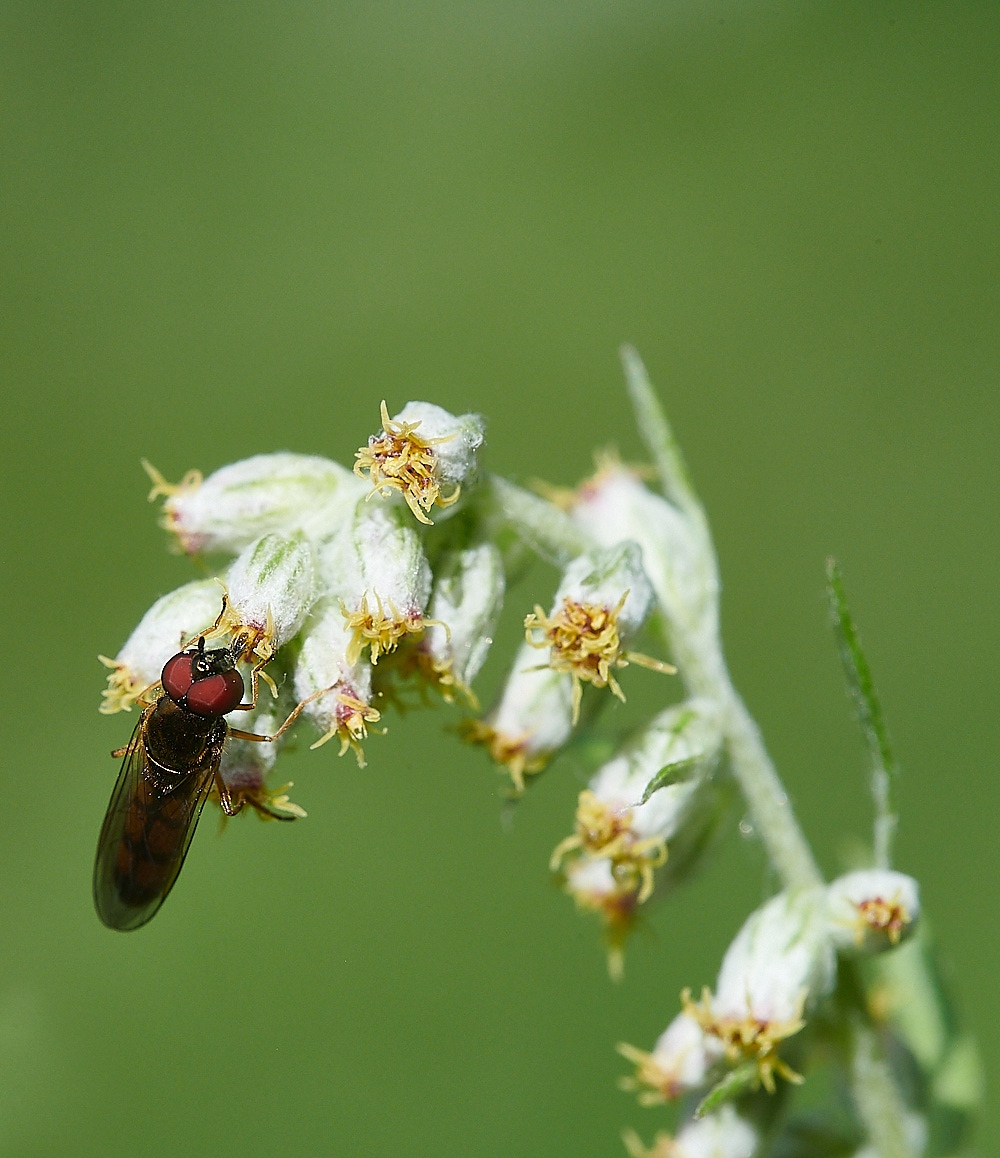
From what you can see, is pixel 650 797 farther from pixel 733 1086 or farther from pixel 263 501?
pixel 263 501

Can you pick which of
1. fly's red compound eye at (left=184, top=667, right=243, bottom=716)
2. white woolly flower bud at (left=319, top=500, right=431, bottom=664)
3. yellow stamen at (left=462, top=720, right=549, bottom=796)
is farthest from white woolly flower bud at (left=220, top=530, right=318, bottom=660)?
yellow stamen at (left=462, top=720, right=549, bottom=796)

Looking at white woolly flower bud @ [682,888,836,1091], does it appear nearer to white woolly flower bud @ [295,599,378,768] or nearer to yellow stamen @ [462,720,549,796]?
yellow stamen @ [462,720,549,796]

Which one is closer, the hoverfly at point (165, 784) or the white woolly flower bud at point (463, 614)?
the white woolly flower bud at point (463, 614)

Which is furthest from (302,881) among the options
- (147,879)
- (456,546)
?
(456,546)

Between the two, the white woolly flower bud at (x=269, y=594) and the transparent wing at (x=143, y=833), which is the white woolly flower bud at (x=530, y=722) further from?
the transparent wing at (x=143, y=833)

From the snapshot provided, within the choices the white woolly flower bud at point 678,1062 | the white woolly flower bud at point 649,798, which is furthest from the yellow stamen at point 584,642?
the white woolly flower bud at point 678,1062
